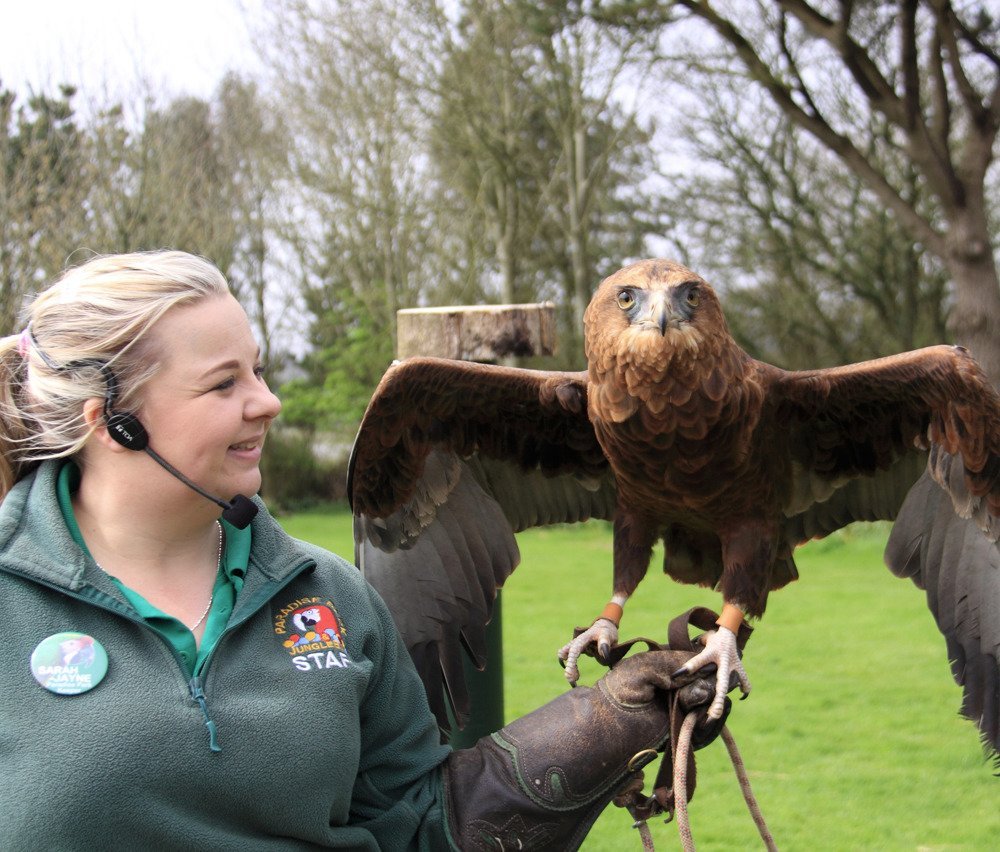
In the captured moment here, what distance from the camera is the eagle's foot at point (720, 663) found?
1962 millimetres

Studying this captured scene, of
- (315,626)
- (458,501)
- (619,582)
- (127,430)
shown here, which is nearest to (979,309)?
(458,501)

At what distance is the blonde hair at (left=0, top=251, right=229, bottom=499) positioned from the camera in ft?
5.41

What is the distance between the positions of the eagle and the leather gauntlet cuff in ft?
0.57

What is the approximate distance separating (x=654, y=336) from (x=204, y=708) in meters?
1.05

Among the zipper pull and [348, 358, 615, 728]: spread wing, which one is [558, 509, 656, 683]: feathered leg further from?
the zipper pull

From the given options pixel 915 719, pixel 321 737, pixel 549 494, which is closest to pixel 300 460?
pixel 915 719

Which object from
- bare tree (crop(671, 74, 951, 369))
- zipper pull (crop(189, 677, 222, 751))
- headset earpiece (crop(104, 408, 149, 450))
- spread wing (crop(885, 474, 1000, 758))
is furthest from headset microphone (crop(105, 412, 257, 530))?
bare tree (crop(671, 74, 951, 369))

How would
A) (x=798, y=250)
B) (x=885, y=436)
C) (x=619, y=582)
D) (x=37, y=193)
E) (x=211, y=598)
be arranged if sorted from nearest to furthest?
(x=211, y=598) < (x=619, y=582) < (x=885, y=436) < (x=37, y=193) < (x=798, y=250)

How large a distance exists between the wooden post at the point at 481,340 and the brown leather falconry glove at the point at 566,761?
4.66 ft

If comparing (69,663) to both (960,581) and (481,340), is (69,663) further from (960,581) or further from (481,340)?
(481,340)

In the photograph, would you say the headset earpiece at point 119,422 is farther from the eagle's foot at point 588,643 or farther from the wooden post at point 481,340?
the wooden post at point 481,340

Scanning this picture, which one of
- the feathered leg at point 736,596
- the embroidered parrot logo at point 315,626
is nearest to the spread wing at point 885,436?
the feathered leg at point 736,596

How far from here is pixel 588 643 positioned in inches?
91.3

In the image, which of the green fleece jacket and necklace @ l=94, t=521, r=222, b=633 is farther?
necklace @ l=94, t=521, r=222, b=633
